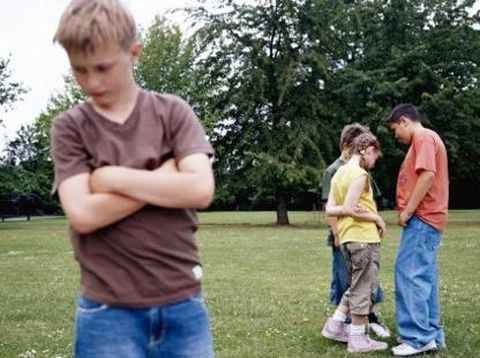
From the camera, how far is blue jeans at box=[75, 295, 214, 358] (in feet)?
8.36

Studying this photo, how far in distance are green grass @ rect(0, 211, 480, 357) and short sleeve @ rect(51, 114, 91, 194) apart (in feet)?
15.4

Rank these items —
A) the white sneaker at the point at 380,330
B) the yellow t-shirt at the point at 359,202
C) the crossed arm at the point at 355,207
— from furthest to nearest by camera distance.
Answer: the white sneaker at the point at 380,330 < the yellow t-shirt at the point at 359,202 < the crossed arm at the point at 355,207

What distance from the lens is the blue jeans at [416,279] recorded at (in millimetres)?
6688

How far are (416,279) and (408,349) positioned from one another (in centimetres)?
67

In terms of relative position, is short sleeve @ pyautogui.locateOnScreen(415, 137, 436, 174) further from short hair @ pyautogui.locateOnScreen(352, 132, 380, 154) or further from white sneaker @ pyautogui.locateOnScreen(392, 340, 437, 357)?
white sneaker @ pyautogui.locateOnScreen(392, 340, 437, 357)

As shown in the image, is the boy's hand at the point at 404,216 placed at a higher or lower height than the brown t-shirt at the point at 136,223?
lower

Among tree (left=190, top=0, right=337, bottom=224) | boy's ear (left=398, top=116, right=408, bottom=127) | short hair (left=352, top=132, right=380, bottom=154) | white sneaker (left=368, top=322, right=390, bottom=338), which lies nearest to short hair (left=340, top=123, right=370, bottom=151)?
short hair (left=352, top=132, right=380, bottom=154)

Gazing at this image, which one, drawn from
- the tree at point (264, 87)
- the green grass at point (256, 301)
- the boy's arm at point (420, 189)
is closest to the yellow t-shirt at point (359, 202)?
the boy's arm at point (420, 189)

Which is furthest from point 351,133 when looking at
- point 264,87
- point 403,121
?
point 264,87

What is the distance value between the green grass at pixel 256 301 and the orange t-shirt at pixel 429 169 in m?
1.38

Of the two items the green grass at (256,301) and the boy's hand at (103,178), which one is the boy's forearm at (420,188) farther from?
the boy's hand at (103,178)

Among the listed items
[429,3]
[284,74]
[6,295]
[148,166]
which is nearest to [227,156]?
[284,74]

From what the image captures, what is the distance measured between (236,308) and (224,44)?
95.1 feet

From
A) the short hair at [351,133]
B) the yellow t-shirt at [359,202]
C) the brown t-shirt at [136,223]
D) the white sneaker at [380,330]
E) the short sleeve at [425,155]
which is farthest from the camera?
the white sneaker at [380,330]
